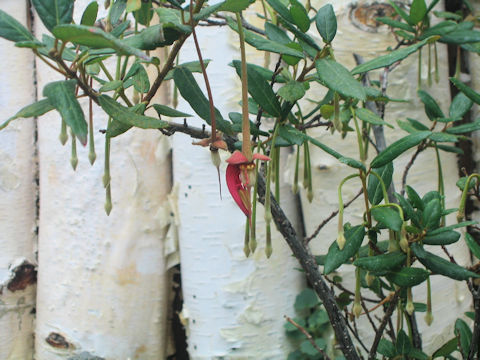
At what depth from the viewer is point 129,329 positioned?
937mm

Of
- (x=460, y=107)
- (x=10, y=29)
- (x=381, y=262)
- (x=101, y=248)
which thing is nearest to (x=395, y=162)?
(x=460, y=107)

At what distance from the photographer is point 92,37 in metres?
0.28

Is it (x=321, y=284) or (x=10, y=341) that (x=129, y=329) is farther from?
(x=321, y=284)

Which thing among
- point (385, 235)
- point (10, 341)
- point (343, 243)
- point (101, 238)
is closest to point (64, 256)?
point (101, 238)

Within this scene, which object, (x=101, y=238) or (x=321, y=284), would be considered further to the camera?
(x=101, y=238)

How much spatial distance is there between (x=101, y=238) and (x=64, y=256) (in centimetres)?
8

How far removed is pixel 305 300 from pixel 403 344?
14.7 inches

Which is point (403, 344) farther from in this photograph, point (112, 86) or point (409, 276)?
point (112, 86)

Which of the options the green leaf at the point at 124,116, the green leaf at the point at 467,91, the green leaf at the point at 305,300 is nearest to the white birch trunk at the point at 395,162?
the green leaf at the point at 305,300

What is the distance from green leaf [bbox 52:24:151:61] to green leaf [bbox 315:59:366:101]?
147mm

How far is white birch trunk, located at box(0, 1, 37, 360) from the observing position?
3.22 feet

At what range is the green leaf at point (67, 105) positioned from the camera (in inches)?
12.3

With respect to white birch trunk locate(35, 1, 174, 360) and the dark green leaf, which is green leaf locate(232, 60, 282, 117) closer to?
the dark green leaf

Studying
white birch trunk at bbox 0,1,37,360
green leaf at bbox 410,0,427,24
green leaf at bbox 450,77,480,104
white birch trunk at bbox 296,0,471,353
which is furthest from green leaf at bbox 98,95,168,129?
white birch trunk at bbox 0,1,37,360
